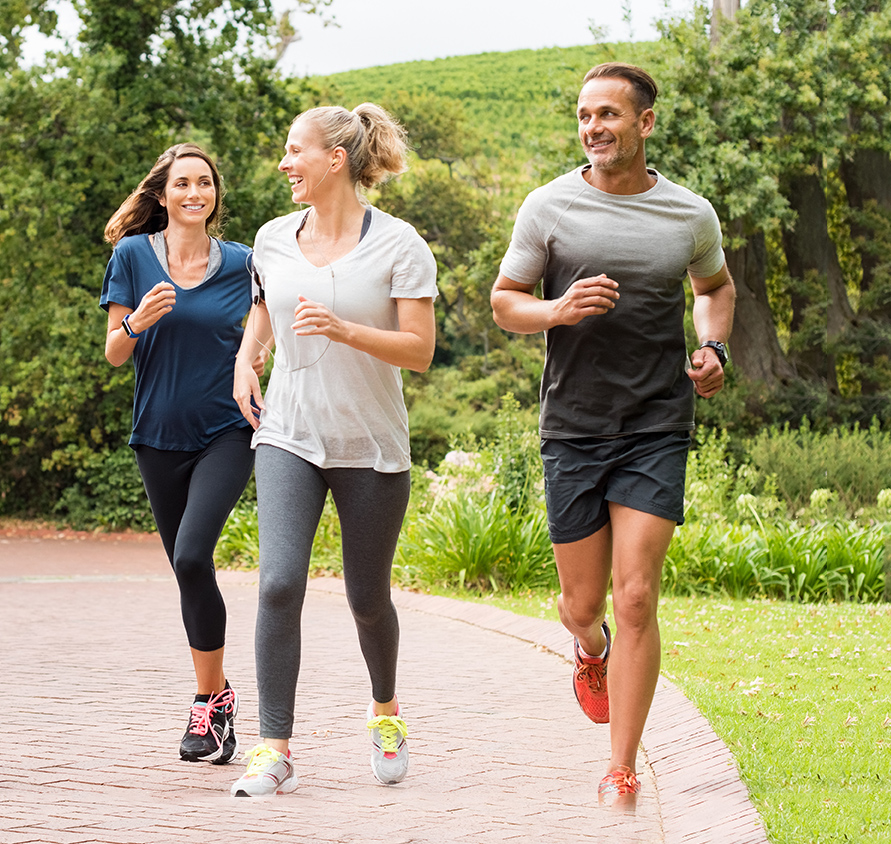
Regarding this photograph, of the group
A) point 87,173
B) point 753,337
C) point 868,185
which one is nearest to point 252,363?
point 87,173

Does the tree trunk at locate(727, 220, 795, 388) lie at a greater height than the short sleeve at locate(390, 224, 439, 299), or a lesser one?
lesser

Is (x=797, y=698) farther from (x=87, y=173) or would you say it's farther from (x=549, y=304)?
(x=87, y=173)

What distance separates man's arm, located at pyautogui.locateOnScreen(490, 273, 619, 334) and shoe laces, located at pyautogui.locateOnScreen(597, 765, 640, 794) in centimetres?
137

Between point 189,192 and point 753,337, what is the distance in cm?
1635

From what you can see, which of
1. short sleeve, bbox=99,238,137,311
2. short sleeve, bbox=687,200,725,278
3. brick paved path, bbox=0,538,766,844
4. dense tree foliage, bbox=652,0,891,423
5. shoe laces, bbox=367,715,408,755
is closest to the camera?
brick paved path, bbox=0,538,766,844

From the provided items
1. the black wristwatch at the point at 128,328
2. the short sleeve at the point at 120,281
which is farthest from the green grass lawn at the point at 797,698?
the short sleeve at the point at 120,281

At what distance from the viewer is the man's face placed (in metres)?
3.62

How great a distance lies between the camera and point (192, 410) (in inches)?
163

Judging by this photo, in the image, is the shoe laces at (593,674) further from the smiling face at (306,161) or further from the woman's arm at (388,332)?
the smiling face at (306,161)

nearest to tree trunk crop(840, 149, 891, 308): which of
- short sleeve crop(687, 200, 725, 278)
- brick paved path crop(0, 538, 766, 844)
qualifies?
brick paved path crop(0, 538, 766, 844)

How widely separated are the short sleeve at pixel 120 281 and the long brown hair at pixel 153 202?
0.53 feet

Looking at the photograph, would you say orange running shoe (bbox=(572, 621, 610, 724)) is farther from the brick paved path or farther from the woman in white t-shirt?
the woman in white t-shirt

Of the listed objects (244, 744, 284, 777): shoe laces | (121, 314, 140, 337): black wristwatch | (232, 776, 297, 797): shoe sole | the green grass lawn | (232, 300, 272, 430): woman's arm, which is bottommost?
the green grass lawn

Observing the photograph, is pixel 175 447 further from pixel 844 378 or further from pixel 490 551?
pixel 844 378
